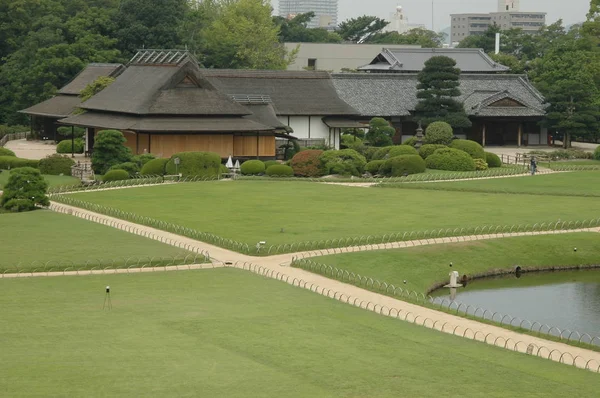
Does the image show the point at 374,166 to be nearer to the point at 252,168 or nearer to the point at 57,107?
the point at 252,168

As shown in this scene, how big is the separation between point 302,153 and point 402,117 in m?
19.1

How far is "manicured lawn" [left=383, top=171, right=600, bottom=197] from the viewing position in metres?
53.2

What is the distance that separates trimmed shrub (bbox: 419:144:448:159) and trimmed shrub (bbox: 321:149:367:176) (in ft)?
16.5

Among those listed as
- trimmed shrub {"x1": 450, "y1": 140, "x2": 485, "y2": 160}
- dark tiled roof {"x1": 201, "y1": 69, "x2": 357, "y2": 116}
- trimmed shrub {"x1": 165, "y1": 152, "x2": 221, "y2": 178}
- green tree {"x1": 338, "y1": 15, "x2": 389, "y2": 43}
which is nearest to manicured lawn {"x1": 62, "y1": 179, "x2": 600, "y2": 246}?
trimmed shrub {"x1": 165, "y1": 152, "x2": 221, "y2": 178}

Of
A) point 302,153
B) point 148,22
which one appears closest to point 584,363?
point 302,153

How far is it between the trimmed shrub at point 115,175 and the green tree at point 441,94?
1001 inches

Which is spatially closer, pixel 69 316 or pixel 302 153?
pixel 69 316

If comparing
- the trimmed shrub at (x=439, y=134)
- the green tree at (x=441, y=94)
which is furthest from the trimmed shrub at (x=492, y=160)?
the green tree at (x=441, y=94)

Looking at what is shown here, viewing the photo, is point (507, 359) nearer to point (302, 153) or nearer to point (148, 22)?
point (302, 153)

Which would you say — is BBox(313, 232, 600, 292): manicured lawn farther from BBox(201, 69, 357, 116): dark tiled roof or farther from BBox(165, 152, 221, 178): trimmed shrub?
BBox(201, 69, 357, 116): dark tiled roof

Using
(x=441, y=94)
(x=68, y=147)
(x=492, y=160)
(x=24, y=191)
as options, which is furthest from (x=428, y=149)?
(x=24, y=191)

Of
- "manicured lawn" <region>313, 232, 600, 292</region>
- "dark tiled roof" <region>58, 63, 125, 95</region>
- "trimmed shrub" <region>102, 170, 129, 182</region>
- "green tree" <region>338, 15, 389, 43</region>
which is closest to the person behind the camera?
"manicured lawn" <region>313, 232, 600, 292</region>

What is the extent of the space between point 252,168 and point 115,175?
8545 mm

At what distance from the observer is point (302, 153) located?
203 feet
